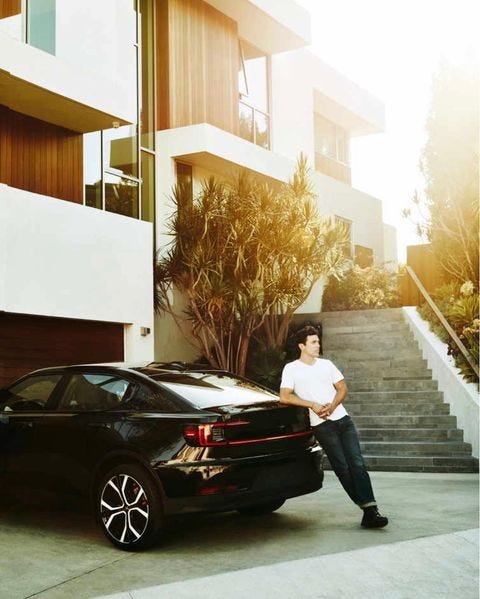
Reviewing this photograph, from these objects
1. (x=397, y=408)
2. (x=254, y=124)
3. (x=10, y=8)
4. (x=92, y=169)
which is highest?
(x=254, y=124)

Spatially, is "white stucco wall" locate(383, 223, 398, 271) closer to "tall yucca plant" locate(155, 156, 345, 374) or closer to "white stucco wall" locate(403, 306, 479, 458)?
"white stucco wall" locate(403, 306, 479, 458)

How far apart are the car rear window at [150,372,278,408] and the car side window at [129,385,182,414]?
110 mm

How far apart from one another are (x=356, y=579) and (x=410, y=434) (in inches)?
285

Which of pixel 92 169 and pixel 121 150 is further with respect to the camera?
pixel 121 150

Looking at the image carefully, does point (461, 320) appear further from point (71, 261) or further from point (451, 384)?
point (71, 261)

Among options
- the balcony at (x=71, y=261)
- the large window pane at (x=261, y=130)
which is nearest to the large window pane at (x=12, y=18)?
the balcony at (x=71, y=261)

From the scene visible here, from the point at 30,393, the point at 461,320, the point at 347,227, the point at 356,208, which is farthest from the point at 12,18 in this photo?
the point at 356,208

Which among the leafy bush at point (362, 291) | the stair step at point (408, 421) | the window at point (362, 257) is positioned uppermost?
the window at point (362, 257)

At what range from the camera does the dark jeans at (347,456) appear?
7.27 m

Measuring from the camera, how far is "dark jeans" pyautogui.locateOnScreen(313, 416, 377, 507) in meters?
7.27

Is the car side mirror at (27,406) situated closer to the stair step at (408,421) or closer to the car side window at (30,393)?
the car side window at (30,393)

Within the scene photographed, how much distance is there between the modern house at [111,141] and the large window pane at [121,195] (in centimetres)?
3

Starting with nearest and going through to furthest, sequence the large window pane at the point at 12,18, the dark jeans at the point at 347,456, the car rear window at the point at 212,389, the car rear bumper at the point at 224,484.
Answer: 1. the car rear bumper at the point at 224,484
2. the car rear window at the point at 212,389
3. the dark jeans at the point at 347,456
4. the large window pane at the point at 12,18

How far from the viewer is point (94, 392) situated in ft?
23.9
